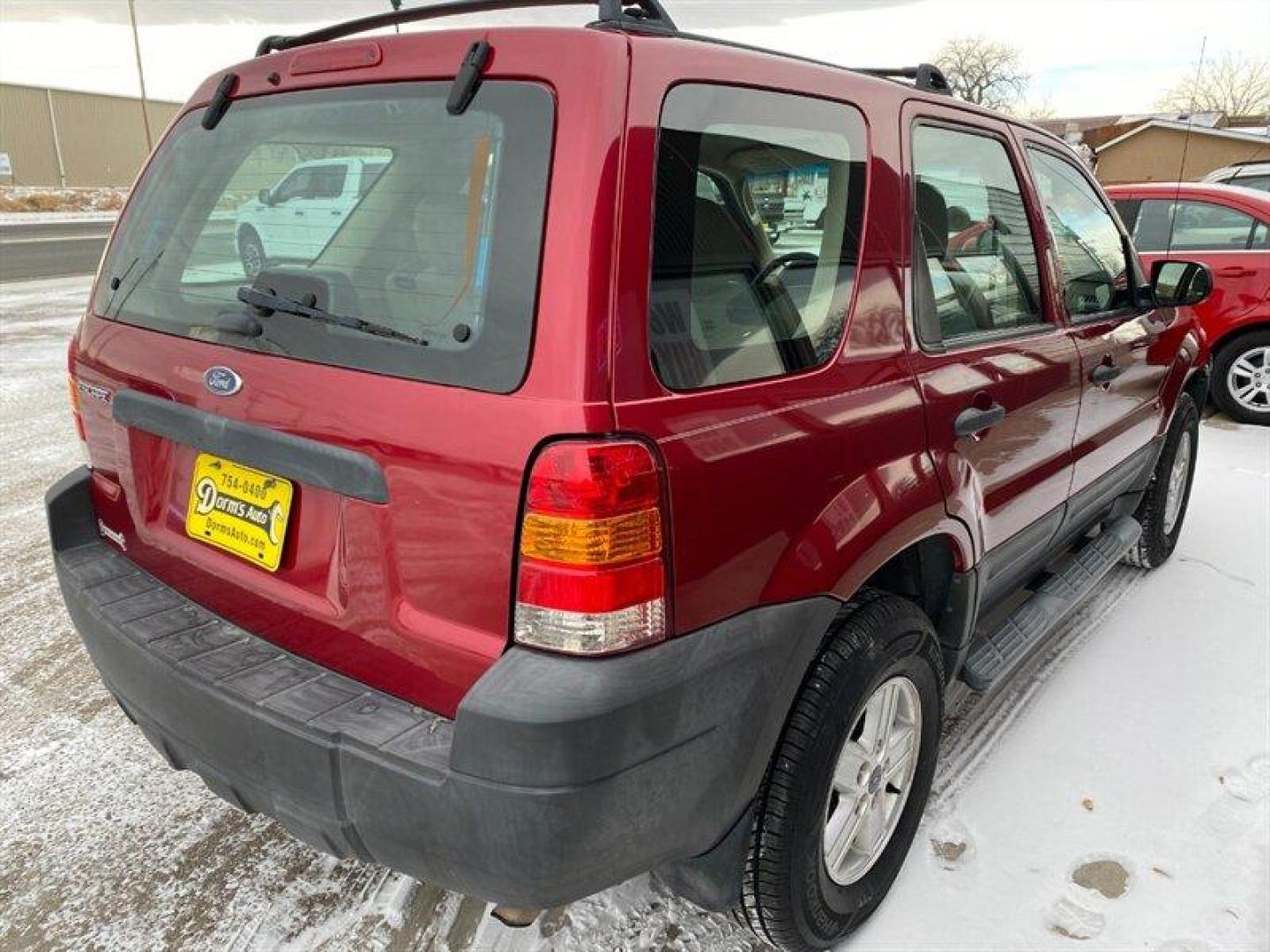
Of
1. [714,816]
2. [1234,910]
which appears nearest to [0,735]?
[714,816]

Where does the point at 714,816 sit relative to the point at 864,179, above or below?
below

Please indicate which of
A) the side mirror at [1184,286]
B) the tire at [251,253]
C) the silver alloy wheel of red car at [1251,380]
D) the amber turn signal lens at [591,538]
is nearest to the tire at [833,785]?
the amber turn signal lens at [591,538]

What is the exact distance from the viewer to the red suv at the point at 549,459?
1419 millimetres

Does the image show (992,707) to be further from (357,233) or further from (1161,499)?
(357,233)

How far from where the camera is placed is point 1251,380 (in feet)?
22.3

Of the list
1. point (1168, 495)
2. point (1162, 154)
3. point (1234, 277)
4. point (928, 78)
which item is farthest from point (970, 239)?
point (1162, 154)

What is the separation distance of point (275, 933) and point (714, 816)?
1104 mm

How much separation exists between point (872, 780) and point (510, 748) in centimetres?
103

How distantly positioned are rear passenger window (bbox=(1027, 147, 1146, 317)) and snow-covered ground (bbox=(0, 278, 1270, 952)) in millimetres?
1303

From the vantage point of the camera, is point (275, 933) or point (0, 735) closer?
point (275, 933)

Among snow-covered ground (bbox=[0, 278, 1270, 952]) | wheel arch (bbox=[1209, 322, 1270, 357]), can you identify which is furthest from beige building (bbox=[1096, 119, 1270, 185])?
snow-covered ground (bbox=[0, 278, 1270, 952])

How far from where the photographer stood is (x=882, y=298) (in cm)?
194

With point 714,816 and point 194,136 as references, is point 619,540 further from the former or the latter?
point 194,136

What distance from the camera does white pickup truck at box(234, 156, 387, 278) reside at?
1784 mm
